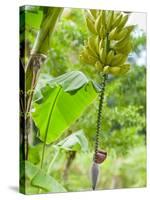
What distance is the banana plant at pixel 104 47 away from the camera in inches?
161

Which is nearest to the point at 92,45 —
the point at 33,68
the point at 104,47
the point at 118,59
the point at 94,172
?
the point at 104,47

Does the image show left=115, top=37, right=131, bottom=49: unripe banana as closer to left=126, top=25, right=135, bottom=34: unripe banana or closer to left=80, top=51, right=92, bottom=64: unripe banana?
left=126, top=25, right=135, bottom=34: unripe banana

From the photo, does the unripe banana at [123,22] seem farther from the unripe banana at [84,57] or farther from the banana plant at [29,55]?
the banana plant at [29,55]

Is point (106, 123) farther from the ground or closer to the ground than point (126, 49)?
closer to the ground

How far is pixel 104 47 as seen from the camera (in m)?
4.10

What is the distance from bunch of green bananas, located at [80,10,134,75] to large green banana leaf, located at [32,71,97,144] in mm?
139

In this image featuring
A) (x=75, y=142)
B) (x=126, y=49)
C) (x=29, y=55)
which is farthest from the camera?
(x=126, y=49)

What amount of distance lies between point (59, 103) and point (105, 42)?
1.53ft

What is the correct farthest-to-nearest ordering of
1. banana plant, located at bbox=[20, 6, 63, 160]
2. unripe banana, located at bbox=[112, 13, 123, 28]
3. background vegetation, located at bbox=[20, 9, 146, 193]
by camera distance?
1. unripe banana, located at bbox=[112, 13, 123, 28]
2. background vegetation, located at bbox=[20, 9, 146, 193]
3. banana plant, located at bbox=[20, 6, 63, 160]

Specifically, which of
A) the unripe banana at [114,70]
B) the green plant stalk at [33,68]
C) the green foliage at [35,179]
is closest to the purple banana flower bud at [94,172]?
the green foliage at [35,179]

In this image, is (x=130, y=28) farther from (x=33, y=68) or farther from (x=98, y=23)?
(x=33, y=68)

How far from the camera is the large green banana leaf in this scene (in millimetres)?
3924

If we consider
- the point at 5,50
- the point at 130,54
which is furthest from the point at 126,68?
the point at 5,50

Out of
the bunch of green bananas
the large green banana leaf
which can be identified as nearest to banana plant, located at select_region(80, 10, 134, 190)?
the bunch of green bananas
